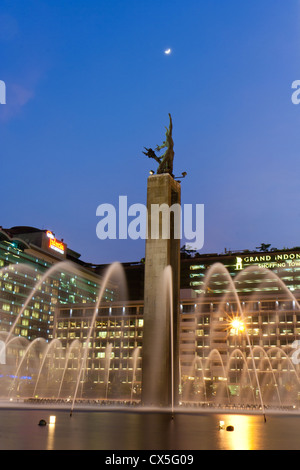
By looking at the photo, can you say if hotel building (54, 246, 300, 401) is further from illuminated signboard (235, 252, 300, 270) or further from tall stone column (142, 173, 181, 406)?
tall stone column (142, 173, 181, 406)

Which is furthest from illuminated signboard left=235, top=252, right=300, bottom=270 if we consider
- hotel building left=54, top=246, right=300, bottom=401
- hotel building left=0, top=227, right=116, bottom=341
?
hotel building left=0, top=227, right=116, bottom=341

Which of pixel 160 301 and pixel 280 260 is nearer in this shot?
pixel 160 301

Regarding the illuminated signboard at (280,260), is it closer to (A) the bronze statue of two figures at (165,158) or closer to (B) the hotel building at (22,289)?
(B) the hotel building at (22,289)

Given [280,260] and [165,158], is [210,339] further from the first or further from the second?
[165,158]

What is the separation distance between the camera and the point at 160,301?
53156 mm

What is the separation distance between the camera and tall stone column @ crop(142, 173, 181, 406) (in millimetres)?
51094

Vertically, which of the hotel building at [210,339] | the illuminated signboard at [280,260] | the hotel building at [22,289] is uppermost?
the illuminated signboard at [280,260]

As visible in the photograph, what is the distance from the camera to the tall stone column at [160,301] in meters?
51.1

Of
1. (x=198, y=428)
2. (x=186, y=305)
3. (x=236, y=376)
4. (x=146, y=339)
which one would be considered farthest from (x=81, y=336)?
(x=198, y=428)

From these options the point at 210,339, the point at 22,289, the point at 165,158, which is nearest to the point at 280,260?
the point at 210,339

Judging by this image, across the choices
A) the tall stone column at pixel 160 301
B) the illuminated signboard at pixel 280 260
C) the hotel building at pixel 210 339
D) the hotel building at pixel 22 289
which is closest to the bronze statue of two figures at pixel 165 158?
the tall stone column at pixel 160 301
